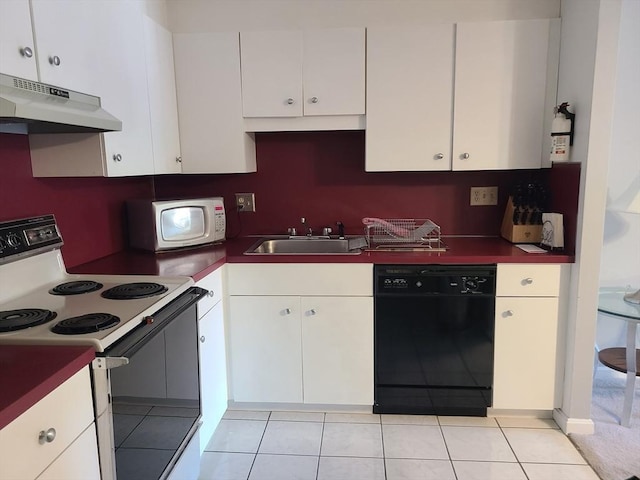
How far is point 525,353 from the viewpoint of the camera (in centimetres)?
228

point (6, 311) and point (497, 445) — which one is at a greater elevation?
point (6, 311)

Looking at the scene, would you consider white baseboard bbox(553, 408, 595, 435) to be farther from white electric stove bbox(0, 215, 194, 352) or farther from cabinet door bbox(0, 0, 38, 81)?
cabinet door bbox(0, 0, 38, 81)

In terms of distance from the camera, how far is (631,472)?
6.35ft

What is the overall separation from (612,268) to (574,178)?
0.81 meters

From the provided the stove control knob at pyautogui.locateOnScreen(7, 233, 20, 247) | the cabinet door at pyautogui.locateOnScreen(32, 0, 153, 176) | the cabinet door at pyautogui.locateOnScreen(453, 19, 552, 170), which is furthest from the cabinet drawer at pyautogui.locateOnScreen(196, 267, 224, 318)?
the cabinet door at pyautogui.locateOnScreen(453, 19, 552, 170)

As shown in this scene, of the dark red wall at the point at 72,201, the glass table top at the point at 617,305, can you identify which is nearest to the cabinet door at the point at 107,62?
the dark red wall at the point at 72,201

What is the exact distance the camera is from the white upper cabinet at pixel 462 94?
2285 mm

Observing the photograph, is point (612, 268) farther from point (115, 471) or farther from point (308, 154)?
point (115, 471)

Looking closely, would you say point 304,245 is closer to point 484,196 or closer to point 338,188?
point 338,188

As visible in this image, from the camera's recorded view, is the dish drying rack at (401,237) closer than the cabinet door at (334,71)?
No

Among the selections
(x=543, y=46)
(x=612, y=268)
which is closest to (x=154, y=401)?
(x=543, y=46)

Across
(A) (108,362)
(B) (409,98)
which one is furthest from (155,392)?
(B) (409,98)

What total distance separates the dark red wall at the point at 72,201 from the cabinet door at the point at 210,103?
41 cm

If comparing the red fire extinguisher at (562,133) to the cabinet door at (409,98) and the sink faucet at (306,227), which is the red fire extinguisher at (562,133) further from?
the sink faucet at (306,227)
